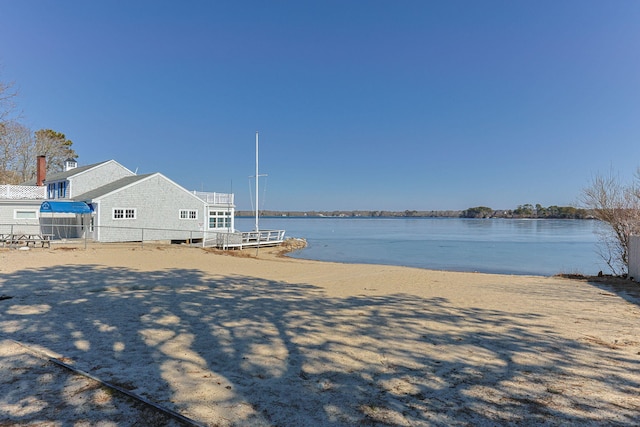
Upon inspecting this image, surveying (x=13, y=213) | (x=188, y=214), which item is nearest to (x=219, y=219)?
(x=188, y=214)

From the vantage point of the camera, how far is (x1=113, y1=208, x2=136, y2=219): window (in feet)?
81.5

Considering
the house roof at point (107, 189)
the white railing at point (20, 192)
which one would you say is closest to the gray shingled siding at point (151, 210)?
the house roof at point (107, 189)

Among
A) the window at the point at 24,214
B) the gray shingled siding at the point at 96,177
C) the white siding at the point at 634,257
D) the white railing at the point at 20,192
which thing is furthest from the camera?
the gray shingled siding at the point at 96,177

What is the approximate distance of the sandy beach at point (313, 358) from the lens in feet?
10.4

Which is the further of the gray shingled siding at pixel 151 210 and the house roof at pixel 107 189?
the house roof at pixel 107 189

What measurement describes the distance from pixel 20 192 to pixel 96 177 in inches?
190

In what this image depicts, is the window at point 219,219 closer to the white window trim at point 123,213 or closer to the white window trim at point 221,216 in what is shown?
the white window trim at point 221,216

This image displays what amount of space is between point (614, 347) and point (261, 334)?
16.1 feet

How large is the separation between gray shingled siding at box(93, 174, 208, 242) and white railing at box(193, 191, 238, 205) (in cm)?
136

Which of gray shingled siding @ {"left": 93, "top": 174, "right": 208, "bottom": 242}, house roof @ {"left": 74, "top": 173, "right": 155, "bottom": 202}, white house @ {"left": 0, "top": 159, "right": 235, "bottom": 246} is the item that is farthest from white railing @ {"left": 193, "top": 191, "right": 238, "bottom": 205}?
house roof @ {"left": 74, "top": 173, "right": 155, "bottom": 202}

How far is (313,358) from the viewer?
14.9ft

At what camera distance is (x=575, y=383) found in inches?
152

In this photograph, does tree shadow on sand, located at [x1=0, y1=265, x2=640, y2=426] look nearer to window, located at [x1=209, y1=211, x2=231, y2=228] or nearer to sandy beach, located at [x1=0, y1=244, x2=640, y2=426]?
sandy beach, located at [x1=0, y1=244, x2=640, y2=426]

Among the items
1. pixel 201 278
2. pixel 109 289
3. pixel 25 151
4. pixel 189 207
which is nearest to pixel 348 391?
pixel 109 289
